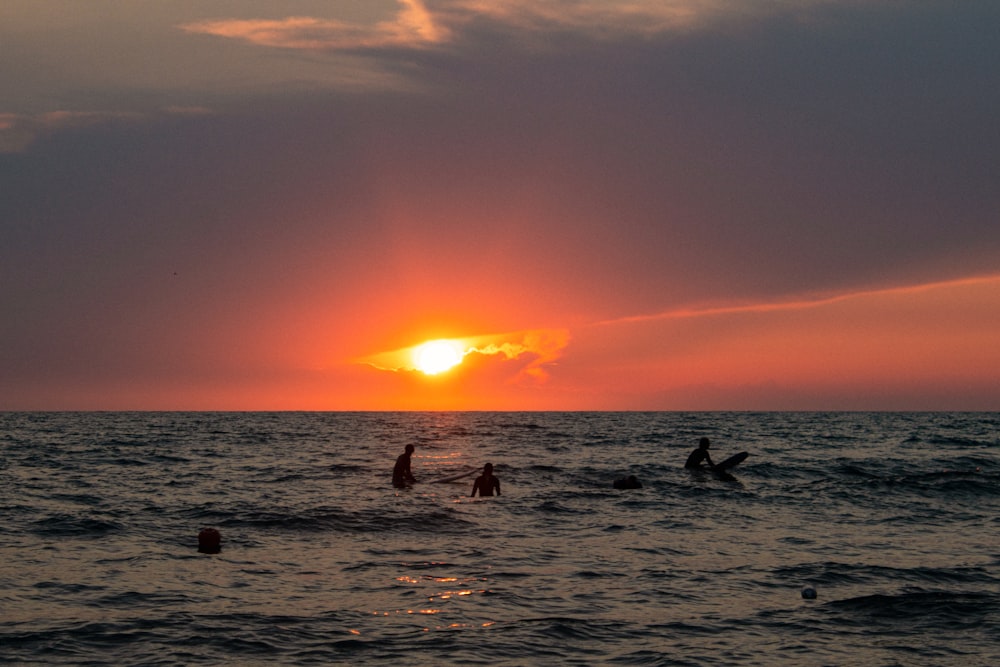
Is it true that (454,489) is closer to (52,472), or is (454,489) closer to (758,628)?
(52,472)

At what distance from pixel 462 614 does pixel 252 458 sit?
1681 inches

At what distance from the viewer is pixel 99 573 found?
63.4ft

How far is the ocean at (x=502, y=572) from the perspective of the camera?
1424cm

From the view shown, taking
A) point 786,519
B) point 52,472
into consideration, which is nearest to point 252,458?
point 52,472

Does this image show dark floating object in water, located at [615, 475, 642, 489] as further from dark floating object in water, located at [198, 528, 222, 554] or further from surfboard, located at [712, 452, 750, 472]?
dark floating object in water, located at [198, 528, 222, 554]

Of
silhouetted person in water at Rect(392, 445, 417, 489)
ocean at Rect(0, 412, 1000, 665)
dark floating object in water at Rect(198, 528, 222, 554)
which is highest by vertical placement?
silhouetted person in water at Rect(392, 445, 417, 489)

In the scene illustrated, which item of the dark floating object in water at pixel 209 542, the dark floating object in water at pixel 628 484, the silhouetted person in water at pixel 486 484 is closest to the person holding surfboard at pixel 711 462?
the dark floating object in water at pixel 628 484

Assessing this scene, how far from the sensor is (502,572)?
19656 mm

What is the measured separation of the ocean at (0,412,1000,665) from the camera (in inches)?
561

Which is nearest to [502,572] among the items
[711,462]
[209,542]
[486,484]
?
[209,542]

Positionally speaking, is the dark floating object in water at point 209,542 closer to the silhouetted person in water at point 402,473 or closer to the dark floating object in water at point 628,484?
the silhouetted person in water at point 402,473

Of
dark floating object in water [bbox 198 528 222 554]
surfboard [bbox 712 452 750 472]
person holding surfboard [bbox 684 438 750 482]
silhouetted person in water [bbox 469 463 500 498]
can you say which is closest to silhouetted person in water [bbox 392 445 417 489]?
silhouetted person in water [bbox 469 463 500 498]

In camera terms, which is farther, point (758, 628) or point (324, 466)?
point (324, 466)

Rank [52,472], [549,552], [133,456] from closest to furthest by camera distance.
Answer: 1. [549,552]
2. [52,472]
3. [133,456]
